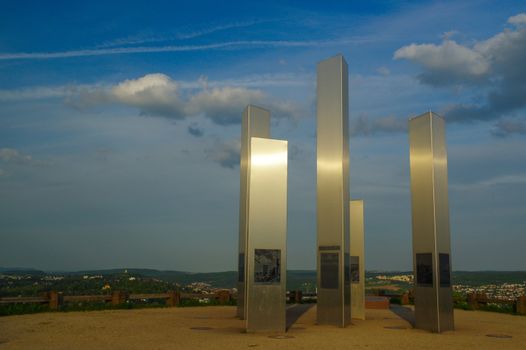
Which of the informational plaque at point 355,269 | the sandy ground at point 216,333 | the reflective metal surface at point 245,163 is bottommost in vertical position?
the sandy ground at point 216,333

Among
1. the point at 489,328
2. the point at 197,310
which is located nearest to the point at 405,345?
the point at 489,328

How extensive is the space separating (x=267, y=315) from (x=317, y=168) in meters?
5.53

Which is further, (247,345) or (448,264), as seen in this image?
(448,264)

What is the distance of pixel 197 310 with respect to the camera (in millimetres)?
24297

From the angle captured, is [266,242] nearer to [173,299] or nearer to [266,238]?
[266,238]

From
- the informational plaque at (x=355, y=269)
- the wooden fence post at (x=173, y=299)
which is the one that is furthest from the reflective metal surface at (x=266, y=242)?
the wooden fence post at (x=173, y=299)

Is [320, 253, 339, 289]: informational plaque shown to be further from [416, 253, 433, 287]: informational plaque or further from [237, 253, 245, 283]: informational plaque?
[237, 253, 245, 283]: informational plaque

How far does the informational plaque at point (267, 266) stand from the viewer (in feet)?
54.8

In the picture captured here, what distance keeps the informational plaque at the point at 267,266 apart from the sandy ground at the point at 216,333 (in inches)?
64.1

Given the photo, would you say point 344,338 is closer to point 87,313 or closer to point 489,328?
point 489,328

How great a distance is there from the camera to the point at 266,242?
16.8m

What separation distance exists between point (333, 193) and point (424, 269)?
376cm

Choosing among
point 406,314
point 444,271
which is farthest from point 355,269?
point 444,271

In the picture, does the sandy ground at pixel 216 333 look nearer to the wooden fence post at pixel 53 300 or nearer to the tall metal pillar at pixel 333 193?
the tall metal pillar at pixel 333 193
